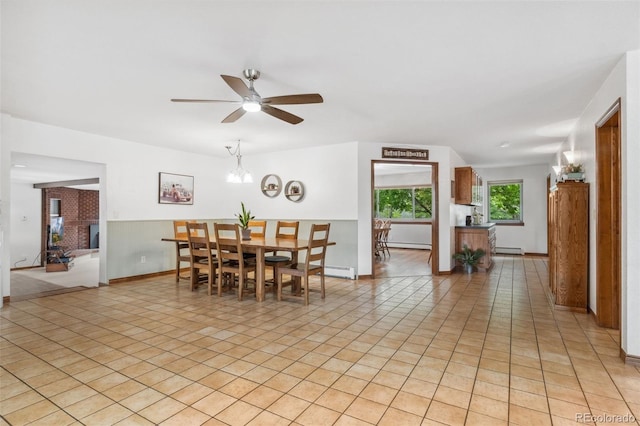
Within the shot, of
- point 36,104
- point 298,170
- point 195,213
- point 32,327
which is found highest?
point 36,104

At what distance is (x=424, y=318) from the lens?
346 cm

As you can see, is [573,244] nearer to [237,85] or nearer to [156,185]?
[237,85]

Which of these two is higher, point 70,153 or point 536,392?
point 70,153

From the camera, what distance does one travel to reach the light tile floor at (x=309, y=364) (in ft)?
5.98

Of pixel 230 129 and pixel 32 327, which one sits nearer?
pixel 32 327

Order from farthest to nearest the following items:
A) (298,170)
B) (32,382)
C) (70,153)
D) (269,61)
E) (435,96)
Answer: (298,170) → (70,153) → (435,96) → (269,61) → (32,382)

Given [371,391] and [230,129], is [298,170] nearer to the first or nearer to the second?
[230,129]

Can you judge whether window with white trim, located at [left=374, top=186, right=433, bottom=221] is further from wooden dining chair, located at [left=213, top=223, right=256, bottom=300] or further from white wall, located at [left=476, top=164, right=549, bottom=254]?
wooden dining chair, located at [left=213, top=223, right=256, bottom=300]

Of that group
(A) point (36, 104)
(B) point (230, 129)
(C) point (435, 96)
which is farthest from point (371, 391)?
(A) point (36, 104)

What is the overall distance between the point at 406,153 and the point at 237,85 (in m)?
4.01

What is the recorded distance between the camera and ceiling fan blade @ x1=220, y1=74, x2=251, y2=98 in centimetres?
229

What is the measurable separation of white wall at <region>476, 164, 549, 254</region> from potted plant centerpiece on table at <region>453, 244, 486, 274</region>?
10.2 ft

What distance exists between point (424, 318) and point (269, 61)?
2896 mm

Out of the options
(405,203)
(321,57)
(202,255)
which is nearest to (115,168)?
(202,255)
